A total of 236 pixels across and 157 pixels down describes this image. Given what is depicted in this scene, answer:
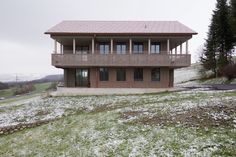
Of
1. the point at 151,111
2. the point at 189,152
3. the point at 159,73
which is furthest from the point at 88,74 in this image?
the point at 189,152

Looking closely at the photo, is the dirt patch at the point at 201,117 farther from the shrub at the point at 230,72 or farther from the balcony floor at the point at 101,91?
the shrub at the point at 230,72

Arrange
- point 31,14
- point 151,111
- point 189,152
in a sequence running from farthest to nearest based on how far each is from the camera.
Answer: point 31,14, point 151,111, point 189,152

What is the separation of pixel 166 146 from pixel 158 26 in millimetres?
22030

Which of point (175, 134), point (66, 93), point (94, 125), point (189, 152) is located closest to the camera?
point (189, 152)

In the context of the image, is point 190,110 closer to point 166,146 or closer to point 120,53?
point 166,146

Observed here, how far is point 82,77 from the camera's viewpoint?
1140 inches

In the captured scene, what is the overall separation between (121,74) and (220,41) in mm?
24513

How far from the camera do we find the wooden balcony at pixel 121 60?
2566 centimetres

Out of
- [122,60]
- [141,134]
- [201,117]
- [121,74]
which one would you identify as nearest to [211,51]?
[121,74]

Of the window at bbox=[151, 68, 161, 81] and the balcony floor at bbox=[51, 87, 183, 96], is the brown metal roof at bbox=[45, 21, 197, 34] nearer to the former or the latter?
the window at bbox=[151, 68, 161, 81]

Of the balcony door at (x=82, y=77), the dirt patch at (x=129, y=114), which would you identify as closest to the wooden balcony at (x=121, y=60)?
the balcony door at (x=82, y=77)

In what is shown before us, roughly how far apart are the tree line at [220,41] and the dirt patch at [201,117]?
31.5 m

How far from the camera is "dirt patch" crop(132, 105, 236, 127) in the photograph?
35.4 ft

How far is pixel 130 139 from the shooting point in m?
9.94
